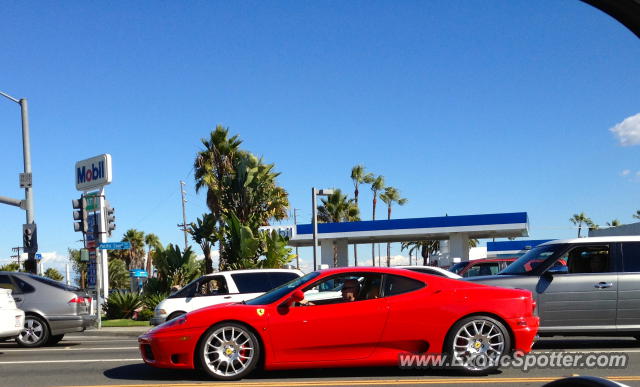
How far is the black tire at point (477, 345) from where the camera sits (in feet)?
26.1

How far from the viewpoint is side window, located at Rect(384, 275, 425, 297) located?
8211 mm

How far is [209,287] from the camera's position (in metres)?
15.2

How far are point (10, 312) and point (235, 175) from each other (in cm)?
2255

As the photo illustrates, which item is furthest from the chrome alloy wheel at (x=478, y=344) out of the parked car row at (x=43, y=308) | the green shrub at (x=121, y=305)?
the green shrub at (x=121, y=305)

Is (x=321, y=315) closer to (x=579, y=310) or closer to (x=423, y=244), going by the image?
(x=579, y=310)

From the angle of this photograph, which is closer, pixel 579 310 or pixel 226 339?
pixel 226 339

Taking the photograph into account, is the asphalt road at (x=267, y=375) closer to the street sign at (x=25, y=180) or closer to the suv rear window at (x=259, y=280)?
the suv rear window at (x=259, y=280)

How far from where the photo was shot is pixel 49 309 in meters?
13.4

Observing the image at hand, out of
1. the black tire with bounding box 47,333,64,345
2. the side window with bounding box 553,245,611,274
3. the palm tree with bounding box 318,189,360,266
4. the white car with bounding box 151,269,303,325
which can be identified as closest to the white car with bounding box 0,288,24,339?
the black tire with bounding box 47,333,64,345

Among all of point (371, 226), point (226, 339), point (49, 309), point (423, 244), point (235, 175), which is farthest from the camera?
point (423, 244)

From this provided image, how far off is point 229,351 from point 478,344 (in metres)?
2.84

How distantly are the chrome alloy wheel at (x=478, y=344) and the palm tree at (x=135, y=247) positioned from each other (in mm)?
74232

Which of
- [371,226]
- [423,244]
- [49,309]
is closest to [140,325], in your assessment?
[49,309]

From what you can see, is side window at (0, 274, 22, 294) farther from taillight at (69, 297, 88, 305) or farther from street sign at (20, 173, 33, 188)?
street sign at (20, 173, 33, 188)
